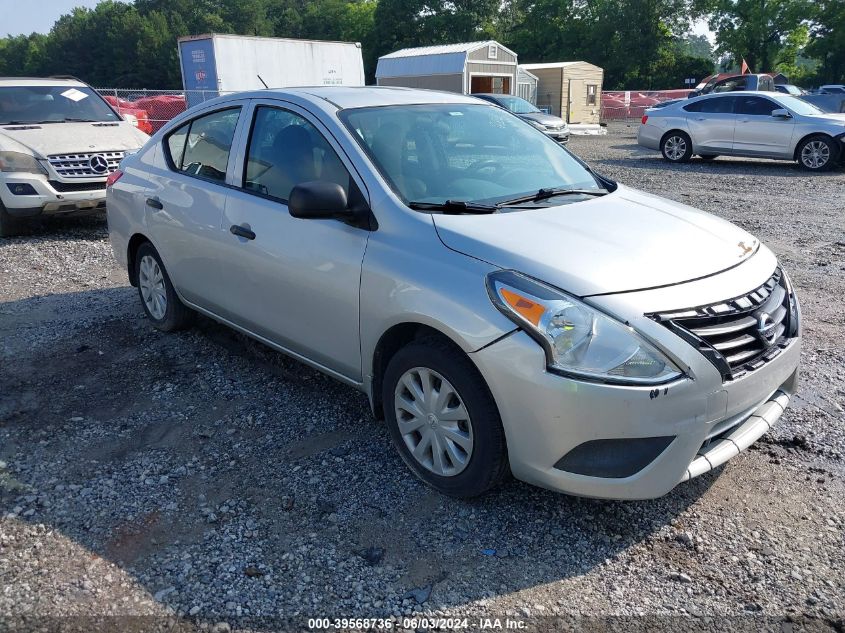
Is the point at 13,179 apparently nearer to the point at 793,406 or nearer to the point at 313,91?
the point at 313,91

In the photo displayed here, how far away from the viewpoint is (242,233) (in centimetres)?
405

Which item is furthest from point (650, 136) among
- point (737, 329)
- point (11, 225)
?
point (737, 329)

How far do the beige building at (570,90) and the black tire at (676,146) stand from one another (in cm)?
1860

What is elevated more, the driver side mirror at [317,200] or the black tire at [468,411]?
the driver side mirror at [317,200]

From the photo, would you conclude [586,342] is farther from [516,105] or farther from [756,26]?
[756,26]

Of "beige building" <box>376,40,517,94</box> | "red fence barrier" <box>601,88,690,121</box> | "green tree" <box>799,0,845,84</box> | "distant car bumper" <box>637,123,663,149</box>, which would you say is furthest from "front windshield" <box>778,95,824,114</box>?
"green tree" <box>799,0,845,84</box>

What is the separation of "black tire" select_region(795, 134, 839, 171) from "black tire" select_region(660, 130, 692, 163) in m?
2.35

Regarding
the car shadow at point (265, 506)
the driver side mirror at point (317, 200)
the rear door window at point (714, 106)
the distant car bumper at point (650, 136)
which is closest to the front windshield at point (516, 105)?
the distant car bumper at point (650, 136)

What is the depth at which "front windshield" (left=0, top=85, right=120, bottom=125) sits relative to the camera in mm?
8930

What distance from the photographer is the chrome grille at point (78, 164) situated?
8336mm

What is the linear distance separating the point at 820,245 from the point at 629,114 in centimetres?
3378

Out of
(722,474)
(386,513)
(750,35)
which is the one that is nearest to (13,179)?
(386,513)

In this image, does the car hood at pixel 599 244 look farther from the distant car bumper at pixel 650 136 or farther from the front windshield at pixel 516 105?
the front windshield at pixel 516 105

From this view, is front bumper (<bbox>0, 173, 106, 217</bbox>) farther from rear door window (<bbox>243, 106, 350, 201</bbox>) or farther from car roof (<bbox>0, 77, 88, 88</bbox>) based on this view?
rear door window (<bbox>243, 106, 350, 201</bbox>)
